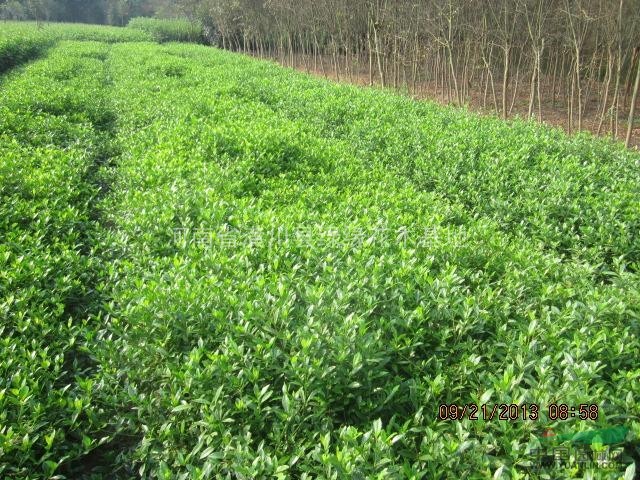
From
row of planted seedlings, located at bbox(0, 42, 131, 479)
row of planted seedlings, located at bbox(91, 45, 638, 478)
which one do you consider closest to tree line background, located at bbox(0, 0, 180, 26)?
row of planted seedlings, located at bbox(0, 42, 131, 479)

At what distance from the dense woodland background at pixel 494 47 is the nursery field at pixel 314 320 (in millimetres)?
7030

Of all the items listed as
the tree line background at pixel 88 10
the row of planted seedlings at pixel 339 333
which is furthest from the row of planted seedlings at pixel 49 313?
the tree line background at pixel 88 10

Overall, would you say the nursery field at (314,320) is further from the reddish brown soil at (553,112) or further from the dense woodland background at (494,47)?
the reddish brown soil at (553,112)

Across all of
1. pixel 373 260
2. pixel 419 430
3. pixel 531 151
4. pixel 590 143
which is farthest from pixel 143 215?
pixel 590 143

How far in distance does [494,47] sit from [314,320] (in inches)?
847

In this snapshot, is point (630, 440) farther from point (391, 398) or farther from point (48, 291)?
point (48, 291)

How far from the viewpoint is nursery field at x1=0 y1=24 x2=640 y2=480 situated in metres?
2.08

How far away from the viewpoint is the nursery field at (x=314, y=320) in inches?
82.0

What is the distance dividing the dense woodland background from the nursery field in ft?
23.1

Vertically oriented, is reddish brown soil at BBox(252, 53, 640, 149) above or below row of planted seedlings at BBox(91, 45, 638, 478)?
below

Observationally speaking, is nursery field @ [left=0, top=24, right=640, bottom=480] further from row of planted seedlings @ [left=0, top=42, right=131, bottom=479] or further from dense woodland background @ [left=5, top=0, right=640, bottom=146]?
dense woodland background @ [left=5, top=0, right=640, bottom=146]
